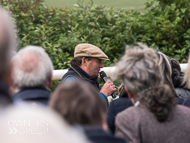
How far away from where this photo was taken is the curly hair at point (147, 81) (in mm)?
1537

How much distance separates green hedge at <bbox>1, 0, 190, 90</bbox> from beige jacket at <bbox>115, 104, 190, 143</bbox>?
3239 mm

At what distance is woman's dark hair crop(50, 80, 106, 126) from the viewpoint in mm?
1068

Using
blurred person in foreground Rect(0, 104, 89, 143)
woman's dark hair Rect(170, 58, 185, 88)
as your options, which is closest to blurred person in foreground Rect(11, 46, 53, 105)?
blurred person in foreground Rect(0, 104, 89, 143)

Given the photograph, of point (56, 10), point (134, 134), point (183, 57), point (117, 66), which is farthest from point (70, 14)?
point (134, 134)

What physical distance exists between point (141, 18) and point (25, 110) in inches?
189

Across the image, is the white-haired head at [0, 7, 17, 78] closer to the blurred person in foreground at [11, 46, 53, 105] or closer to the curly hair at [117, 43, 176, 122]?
the blurred person in foreground at [11, 46, 53, 105]

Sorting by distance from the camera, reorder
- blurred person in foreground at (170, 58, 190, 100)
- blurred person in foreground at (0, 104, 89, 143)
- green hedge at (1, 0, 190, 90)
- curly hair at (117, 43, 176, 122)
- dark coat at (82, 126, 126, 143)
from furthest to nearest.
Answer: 1. green hedge at (1, 0, 190, 90)
2. blurred person in foreground at (170, 58, 190, 100)
3. curly hair at (117, 43, 176, 122)
4. dark coat at (82, 126, 126, 143)
5. blurred person in foreground at (0, 104, 89, 143)

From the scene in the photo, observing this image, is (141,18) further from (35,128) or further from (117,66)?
(35,128)

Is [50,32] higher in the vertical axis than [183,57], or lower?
higher

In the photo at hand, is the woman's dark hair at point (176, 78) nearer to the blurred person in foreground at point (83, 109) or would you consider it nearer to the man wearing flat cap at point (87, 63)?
the man wearing flat cap at point (87, 63)

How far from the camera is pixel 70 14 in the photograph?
5.49 meters

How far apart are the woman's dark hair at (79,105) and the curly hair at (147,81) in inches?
21.1

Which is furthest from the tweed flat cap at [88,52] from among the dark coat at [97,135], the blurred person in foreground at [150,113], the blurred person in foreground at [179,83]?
the dark coat at [97,135]

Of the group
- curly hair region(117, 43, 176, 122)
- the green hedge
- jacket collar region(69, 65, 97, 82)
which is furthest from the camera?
the green hedge
